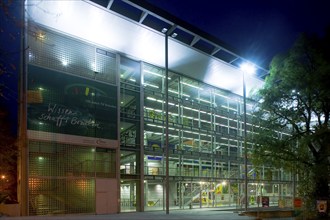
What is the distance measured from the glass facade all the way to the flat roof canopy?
0.85 metres

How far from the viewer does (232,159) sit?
37500 millimetres

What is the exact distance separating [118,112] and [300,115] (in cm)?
1292

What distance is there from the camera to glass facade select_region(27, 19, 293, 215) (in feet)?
75.4

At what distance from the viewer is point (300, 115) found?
21.5m

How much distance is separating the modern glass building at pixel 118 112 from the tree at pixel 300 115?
209cm

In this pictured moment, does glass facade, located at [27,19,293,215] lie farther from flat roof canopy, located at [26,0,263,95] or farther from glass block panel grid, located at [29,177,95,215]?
flat roof canopy, located at [26,0,263,95]

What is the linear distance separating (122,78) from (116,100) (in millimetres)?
2152

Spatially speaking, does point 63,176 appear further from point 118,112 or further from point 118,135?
point 118,112

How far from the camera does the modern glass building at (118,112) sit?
74.4ft

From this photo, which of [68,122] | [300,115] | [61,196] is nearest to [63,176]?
[61,196]

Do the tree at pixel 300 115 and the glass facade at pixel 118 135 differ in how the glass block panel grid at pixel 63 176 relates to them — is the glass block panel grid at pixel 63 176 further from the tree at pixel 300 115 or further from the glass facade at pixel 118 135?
the tree at pixel 300 115

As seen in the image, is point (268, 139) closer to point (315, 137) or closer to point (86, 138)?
point (315, 137)

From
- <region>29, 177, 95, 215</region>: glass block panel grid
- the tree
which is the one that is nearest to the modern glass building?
<region>29, 177, 95, 215</region>: glass block panel grid

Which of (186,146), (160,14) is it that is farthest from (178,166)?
(160,14)
